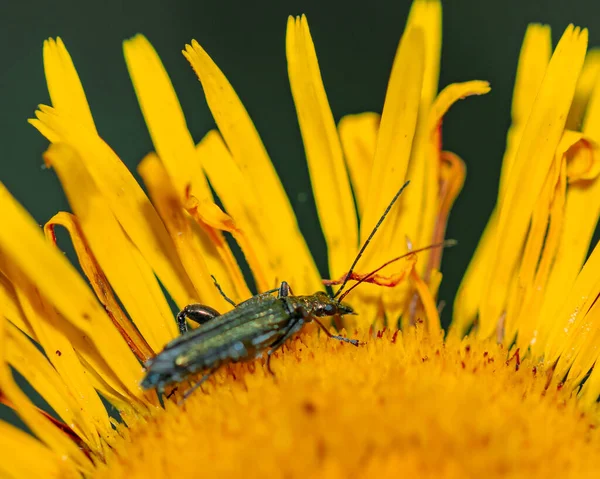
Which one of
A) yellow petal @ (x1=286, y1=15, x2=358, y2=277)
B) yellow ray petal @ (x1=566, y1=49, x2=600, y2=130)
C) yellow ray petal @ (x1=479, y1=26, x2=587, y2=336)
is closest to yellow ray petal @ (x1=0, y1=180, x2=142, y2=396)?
yellow petal @ (x1=286, y1=15, x2=358, y2=277)

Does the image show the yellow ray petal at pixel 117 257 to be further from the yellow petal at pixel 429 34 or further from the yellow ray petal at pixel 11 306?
the yellow petal at pixel 429 34

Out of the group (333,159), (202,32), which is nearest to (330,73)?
(202,32)

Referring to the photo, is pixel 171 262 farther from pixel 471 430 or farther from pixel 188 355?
pixel 471 430

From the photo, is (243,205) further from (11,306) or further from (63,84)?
(11,306)

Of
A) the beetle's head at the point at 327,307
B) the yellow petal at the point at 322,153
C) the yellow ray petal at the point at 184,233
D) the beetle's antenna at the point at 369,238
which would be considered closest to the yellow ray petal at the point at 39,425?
the yellow ray petal at the point at 184,233

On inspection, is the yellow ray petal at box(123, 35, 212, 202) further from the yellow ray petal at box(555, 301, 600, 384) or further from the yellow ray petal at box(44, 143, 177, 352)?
the yellow ray petal at box(555, 301, 600, 384)

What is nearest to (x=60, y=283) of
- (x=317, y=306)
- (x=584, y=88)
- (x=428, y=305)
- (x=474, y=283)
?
(x=317, y=306)

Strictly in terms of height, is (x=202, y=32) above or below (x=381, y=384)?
above
